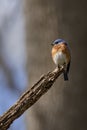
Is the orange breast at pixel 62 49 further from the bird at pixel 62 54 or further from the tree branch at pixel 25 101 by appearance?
the tree branch at pixel 25 101

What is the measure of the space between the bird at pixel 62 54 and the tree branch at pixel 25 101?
333 millimetres

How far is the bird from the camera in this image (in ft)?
7.52

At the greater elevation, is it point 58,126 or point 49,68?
point 49,68

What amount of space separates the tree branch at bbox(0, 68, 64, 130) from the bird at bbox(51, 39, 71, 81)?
333 millimetres

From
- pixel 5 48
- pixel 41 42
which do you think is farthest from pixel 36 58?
pixel 5 48

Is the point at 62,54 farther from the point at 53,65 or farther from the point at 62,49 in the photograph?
the point at 53,65

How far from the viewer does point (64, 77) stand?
2.26 m

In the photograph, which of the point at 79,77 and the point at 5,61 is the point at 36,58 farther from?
the point at 5,61

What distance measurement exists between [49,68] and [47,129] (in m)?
0.28

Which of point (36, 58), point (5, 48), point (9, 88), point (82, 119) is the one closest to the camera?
point (82, 119)

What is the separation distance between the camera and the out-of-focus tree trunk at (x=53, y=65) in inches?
88.8

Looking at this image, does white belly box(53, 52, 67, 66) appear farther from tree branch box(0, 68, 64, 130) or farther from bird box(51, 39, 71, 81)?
tree branch box(0, 68, 64, 130)

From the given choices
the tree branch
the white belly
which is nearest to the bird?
the white belly

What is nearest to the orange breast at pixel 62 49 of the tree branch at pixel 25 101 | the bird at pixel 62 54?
the bird at pixel 62 54
